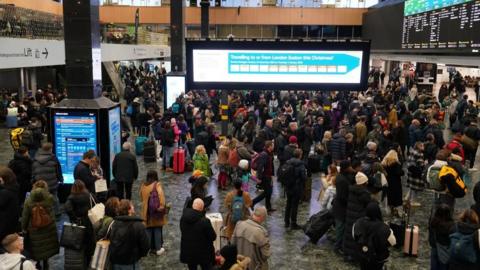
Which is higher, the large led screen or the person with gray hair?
the large led screen

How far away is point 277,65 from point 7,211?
8.01 metres

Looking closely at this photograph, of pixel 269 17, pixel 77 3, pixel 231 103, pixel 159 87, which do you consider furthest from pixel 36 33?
pixel 269 17

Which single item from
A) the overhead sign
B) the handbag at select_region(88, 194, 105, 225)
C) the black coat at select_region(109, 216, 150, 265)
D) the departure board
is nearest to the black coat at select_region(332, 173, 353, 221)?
the black coat at select_region(109, 216, 150, 265)

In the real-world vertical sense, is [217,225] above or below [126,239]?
below

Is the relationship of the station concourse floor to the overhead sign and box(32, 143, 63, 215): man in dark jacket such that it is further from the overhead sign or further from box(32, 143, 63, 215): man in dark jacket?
the overhead sign

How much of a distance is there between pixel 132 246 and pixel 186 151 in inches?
309

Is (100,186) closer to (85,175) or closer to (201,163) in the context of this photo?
A: (85,175)

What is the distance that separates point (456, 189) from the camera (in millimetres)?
7867

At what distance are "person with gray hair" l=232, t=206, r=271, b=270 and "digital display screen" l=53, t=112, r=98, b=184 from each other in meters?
4.97

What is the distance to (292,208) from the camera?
888 cm

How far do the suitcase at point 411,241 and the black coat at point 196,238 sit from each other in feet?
11.2

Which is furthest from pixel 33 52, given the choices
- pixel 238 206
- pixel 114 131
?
pixel 238 206

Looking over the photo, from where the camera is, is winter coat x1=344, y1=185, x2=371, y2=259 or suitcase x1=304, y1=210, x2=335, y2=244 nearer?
winter coat x1=344, y1=185, x2=371, y2=259

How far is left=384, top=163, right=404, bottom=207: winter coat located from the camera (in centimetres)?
922
